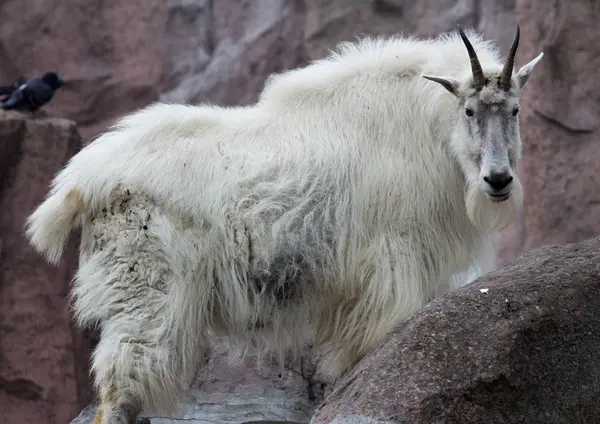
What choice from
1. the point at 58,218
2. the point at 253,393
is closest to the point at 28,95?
the point at 253,393

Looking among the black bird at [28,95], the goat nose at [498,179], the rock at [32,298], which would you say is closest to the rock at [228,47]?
the black bird at [28,95]

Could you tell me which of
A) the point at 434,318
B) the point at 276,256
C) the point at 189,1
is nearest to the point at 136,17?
the point at 189,1

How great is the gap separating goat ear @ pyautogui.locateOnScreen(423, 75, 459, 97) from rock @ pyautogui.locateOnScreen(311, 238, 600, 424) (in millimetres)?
1031

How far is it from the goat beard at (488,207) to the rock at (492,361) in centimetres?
62

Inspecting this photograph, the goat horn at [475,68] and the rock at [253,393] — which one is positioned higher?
the goat horn at [475,68]

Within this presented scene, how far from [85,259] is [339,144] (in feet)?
4.32

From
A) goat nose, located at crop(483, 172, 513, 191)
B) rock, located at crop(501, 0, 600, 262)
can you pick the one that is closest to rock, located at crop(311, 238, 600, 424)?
goat nose, located at crop(483, 172, 513, 191)

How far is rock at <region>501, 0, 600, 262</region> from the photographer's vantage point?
7.20 metres

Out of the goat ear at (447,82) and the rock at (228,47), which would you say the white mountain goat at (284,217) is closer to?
the goat ear at (447,82)

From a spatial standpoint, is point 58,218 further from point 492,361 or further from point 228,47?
point 228,47

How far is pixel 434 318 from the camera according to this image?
12.7 feet

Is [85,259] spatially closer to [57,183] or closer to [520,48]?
[57,183]

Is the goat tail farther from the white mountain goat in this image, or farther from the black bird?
the black bird

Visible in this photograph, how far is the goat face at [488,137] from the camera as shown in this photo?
449 centimetres
